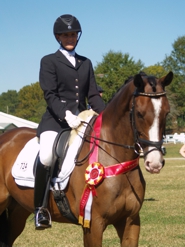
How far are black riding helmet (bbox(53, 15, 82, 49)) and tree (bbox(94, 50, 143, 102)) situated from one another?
57.3m

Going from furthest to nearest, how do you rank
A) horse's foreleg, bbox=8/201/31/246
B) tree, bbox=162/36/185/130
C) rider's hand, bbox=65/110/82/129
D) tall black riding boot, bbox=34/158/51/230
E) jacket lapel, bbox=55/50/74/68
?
tree, bbox=162/36/185/130 < horse's foreleg, bbox=8/201/31/246 < jacket lapel, bbox=55/50/74/68 < tall black riding boot, bbox=34/158/51/230 < rider's hand, bbox=65/110/82/129

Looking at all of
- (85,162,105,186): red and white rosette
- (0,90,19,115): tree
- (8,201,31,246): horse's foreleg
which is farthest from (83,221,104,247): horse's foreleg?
(0,90,19,115): tree

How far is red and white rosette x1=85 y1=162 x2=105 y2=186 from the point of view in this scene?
5.55 metres

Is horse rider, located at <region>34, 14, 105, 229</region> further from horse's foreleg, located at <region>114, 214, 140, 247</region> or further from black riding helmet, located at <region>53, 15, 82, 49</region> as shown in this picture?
horse's foreleg, located at <region>114, 214, 140, 247</region>

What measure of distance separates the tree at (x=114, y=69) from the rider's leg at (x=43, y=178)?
5742 cm

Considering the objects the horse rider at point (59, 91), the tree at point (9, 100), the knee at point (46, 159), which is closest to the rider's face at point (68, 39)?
the horse rider at point (59, 91)

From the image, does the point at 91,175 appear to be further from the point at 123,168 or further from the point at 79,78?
the point at 79,78

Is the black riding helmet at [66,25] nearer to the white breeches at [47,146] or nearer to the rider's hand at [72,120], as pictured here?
the rider's hand at [72,120]

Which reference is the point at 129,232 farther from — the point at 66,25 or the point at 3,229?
the point at 66,25

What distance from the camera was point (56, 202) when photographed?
6.20 meters

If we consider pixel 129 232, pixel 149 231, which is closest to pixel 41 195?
pixel 129 232

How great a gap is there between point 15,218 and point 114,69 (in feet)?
198

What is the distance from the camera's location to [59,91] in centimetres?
639

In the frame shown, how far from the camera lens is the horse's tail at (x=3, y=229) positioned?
733 centimetres
